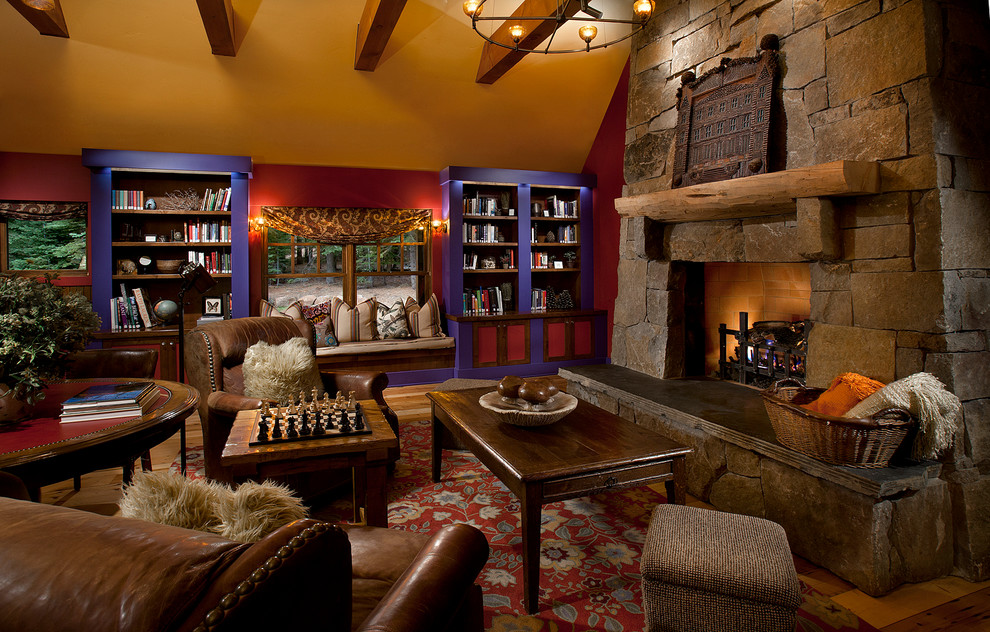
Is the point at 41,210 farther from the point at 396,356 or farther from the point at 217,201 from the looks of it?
the point at 396,356

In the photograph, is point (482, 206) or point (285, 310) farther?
point (482, 206)

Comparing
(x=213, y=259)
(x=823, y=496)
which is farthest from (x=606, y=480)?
(x=213, y=259)

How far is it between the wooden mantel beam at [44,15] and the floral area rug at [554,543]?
310 cm

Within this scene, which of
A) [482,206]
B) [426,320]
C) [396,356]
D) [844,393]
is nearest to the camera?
[844,393]

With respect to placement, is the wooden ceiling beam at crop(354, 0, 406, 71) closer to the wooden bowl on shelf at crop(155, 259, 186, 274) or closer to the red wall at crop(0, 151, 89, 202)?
the wooden bowl on shelf at crop(155, 259, 186, 274)

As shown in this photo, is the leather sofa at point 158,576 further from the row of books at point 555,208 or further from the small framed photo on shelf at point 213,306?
the row of books at point 555,208

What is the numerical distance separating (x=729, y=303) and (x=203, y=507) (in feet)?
12.7

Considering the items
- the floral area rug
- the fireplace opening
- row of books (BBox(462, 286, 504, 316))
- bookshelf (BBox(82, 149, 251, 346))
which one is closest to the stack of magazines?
the floral area rug

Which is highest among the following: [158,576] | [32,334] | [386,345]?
[32,334]

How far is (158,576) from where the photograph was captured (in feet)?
2.21

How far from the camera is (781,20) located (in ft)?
10.1

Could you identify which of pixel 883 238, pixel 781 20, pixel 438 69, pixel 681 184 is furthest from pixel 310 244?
pixel 883 238

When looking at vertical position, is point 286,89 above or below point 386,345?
above

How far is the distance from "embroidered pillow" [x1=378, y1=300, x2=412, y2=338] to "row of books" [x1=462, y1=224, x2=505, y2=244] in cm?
108
